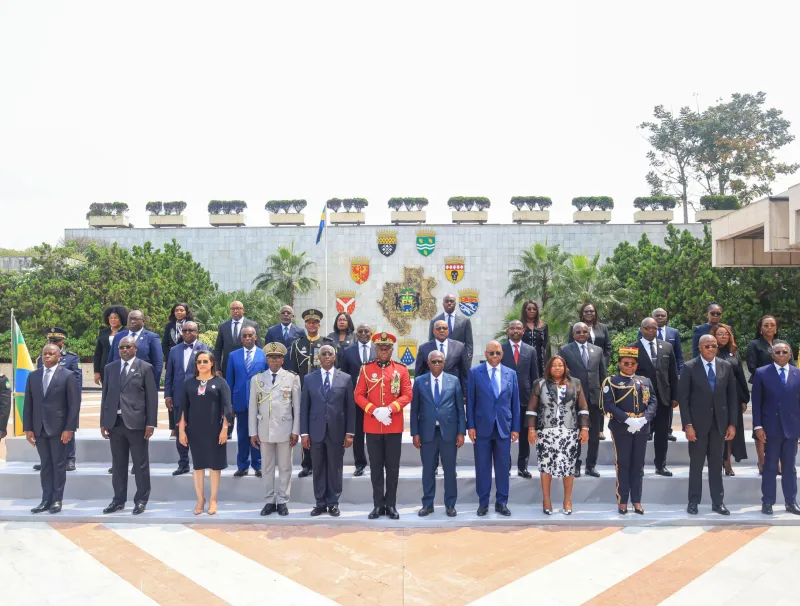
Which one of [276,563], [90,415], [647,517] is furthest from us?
[90,415]

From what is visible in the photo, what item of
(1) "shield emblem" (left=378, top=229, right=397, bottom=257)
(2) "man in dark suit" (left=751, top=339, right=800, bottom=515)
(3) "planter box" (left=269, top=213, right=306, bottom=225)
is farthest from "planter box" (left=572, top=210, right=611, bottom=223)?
(2) "man in dark suit" (left=751, top=339, right=800, bottom=515)

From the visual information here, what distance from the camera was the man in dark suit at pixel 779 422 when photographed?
6750mm

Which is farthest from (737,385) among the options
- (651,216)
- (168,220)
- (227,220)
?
(168,220)

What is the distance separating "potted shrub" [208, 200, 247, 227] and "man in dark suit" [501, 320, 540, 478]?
2203 centimetres

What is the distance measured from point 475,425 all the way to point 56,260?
64.6ft

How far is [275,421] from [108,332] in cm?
270

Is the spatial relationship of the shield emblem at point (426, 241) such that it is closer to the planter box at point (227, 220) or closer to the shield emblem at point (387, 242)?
the shield emblem at point (387, 242)

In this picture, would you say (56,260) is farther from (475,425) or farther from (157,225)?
(475,425)

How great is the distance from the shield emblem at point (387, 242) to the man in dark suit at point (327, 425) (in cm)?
1944

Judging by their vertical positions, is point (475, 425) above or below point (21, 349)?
below

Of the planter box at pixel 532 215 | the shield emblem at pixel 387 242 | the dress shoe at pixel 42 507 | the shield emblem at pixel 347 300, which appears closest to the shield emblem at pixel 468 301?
the shield emblem at pixel 387 242

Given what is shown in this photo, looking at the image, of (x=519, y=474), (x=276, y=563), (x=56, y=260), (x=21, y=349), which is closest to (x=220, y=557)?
(x=276, y=563)

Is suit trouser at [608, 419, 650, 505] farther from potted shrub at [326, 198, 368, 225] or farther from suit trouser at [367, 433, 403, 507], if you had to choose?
potted shrub at [326, 198, 368, 225]

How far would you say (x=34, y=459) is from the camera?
859 centimetres
